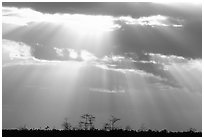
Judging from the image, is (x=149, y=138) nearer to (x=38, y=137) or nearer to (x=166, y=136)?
(x=166, y=136)

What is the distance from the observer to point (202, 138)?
23.8 meters

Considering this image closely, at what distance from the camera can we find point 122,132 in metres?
23.4

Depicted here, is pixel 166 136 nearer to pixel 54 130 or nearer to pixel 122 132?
pixel 122 132

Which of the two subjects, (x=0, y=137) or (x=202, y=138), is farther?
(x=202, y=138)

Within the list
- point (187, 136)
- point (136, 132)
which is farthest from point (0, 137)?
point (187, 136)

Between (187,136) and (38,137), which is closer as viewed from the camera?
(38,137)

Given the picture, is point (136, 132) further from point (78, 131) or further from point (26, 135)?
point (26, 135)

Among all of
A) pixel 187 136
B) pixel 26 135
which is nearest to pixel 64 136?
pixel 26 135

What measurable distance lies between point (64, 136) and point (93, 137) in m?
1.78

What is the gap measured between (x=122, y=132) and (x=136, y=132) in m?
0.88

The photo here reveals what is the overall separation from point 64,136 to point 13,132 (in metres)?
3.38

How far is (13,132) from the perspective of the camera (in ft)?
76.8

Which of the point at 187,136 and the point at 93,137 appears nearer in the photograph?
the point at 93,137

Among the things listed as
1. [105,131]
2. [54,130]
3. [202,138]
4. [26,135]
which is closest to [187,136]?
[202,138]
